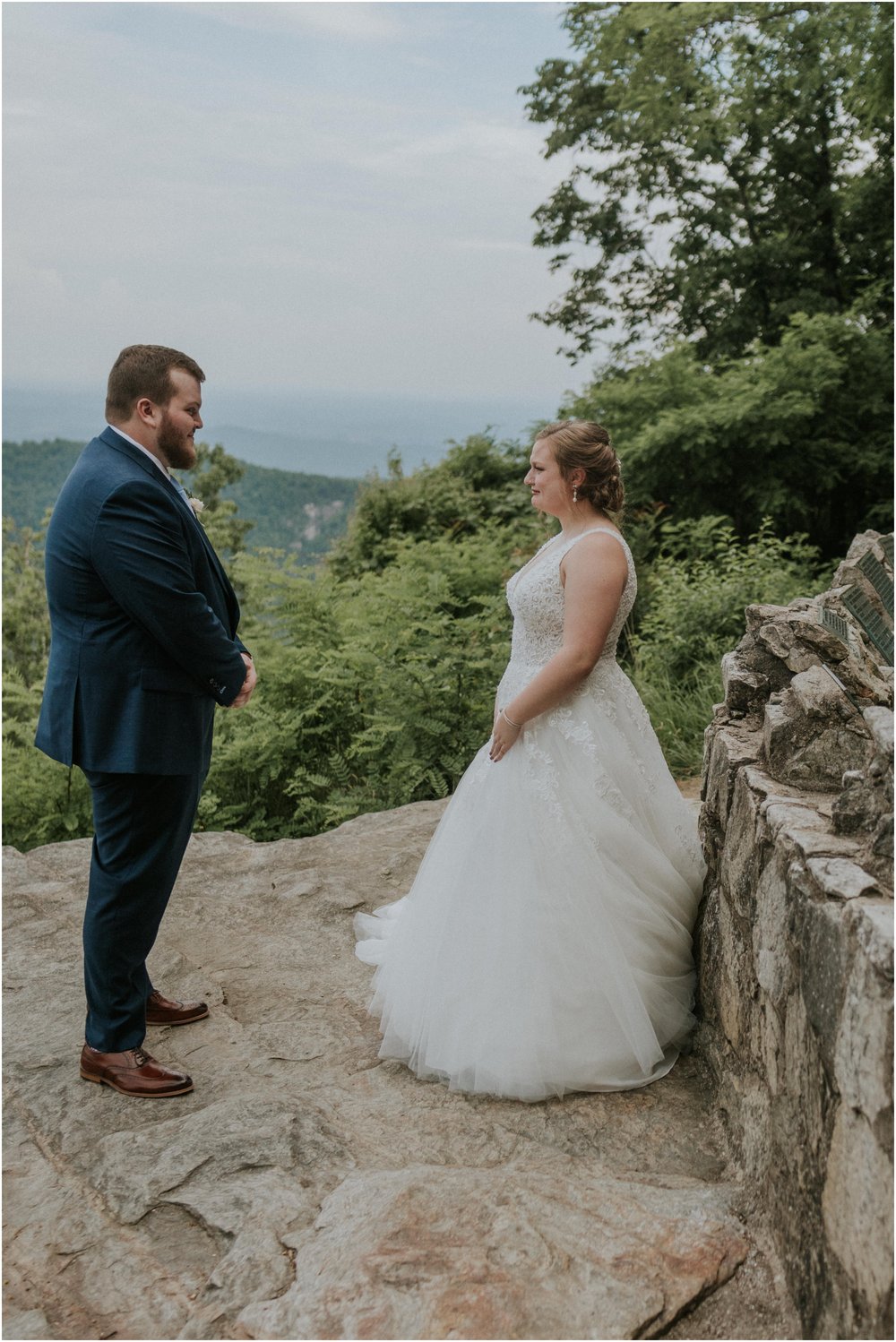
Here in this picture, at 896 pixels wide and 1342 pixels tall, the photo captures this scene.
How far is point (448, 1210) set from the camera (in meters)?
2.62

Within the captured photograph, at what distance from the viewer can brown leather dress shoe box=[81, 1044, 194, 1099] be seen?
11.2ft

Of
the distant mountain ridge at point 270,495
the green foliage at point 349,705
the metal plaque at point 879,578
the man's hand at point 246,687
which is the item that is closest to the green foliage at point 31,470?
the distant mountain ridge at point 270,495

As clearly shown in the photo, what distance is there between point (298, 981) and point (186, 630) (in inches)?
67.6

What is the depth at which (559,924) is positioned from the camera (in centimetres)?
347

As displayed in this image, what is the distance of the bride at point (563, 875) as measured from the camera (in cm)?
341

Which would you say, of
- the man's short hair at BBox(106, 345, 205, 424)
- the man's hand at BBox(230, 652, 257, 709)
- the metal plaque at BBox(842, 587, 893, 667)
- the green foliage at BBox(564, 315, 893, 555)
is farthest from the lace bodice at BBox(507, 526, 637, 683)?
the green foliage at BBox(564, 315, 893, 555)

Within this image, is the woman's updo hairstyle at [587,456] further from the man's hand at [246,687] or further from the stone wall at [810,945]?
the man's hand at [246,687]

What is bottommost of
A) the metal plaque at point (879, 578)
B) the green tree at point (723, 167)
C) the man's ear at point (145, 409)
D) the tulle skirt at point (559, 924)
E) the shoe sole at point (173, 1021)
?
the shoe sole at point (173, 1021)

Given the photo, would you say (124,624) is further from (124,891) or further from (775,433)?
(775,433)

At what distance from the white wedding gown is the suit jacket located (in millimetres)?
1061

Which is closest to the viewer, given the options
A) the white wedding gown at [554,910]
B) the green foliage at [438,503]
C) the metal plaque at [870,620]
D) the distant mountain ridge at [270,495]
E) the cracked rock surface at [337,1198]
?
the cracked rock surface at [337,1198]

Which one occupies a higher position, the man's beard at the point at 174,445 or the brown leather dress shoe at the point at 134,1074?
the man's beard at the point at 174,445

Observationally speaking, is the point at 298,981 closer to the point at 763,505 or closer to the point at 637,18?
the point at 763,505

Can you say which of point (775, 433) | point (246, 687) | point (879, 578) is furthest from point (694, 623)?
point (246, 687)
